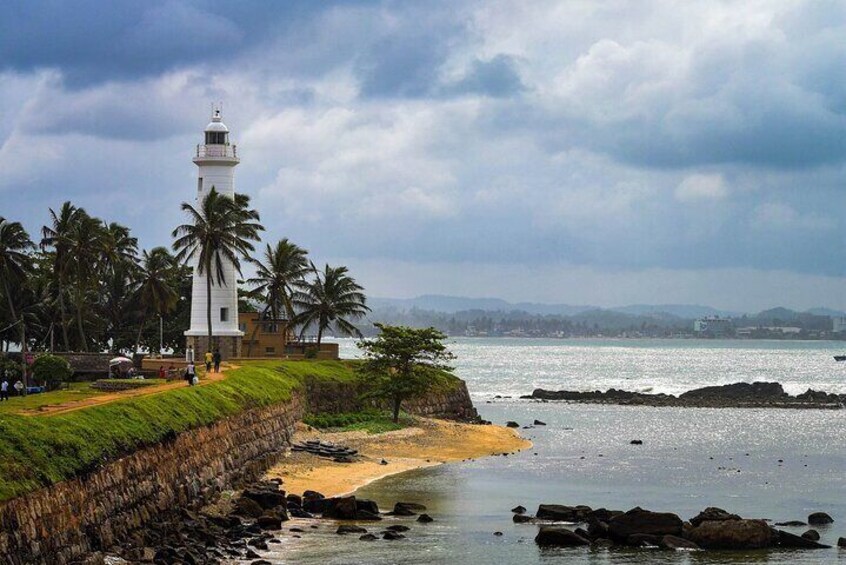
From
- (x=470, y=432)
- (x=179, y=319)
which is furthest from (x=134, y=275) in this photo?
(x=470, y=432)

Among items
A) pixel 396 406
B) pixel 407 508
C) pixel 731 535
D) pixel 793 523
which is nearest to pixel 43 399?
pixel 407 508

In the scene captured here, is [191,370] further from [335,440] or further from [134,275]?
[134,275]

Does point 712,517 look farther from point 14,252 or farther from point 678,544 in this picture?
point 14,252

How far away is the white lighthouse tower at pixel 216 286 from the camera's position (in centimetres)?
7862

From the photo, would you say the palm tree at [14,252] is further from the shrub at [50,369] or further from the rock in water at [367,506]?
the rock in water at [367,506]

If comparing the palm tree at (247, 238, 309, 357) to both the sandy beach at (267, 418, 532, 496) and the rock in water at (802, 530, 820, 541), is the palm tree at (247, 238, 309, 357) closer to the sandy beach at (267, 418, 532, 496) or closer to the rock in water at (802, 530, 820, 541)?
the sandy beach at (267, 418, 532, 496)

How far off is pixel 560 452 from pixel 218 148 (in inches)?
1116

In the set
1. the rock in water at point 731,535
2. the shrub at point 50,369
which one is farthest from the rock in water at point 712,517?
the shrub at point 50,369

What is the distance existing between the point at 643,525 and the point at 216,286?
4282cm

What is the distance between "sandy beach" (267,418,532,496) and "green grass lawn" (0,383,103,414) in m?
8.70

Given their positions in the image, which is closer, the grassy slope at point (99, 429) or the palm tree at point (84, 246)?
the grassy slope at point (99, 429)

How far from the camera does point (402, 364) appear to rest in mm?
77750

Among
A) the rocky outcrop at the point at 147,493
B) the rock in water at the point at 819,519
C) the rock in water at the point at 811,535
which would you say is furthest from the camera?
the rock in water at the point at 819,519

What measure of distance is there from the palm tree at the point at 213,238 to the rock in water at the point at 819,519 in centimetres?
4063
